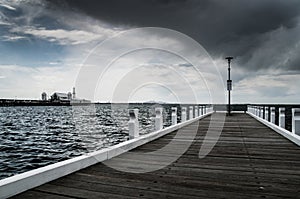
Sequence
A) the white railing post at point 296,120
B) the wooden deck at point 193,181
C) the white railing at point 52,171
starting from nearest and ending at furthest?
the white railing at point 52,171
the wooden deck at point 193,181
the white railing post at point 296,120

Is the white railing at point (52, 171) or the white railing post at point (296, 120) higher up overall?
the white railing post at point (296, 120)

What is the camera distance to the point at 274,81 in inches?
1084

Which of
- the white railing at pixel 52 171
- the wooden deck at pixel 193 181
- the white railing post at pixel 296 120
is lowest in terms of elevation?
the wooden deck at pixel 193 181

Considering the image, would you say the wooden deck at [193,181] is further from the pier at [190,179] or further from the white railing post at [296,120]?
the white railing post at [296,120]

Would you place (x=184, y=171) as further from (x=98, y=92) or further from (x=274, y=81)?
(x=274, y=81)

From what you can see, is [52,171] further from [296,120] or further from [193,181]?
[296,120]

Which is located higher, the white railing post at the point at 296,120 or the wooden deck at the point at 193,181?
the white railing post at the point at 296,120

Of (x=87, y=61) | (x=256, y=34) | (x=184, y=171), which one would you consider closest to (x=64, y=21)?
(x=87, y=61)

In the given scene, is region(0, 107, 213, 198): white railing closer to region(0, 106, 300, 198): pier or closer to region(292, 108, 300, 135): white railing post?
region(0, 106, 300, 198): pier

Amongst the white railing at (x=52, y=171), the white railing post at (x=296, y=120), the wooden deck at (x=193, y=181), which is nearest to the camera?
the white railing at (x=52, y=171)

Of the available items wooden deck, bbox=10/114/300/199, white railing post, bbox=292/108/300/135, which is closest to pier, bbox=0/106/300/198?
wooden deck, bbox=10/114/300/199

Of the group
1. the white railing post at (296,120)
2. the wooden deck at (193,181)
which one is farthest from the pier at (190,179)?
the white railing post at (296,120)

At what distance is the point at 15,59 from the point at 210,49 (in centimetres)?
2054

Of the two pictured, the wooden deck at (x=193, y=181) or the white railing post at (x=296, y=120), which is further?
the white railing post at (x=296, y=120)
